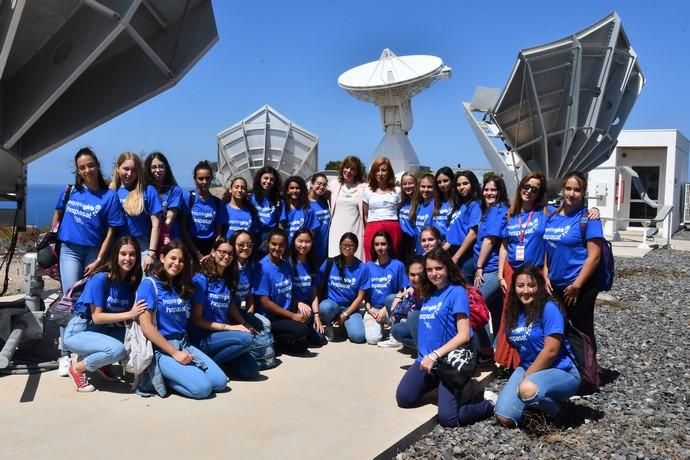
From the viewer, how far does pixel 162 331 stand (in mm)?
4781

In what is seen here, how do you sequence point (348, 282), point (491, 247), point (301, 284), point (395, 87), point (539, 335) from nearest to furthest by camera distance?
point (539, 335), point (491, 247), point (301, 284), point (348, 282), point (395, 87)

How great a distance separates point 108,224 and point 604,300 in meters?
8.17

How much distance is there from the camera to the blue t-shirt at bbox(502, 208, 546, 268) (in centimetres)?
523

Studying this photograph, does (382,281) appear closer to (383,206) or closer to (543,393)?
(383,206)

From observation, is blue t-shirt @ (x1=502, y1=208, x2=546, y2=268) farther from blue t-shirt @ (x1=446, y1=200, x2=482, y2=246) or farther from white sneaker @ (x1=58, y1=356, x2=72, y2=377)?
white sneaker @ (x1=58, y1=356, x2=72, y2=377)

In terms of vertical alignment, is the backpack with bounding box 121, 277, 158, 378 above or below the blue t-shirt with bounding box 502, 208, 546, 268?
below

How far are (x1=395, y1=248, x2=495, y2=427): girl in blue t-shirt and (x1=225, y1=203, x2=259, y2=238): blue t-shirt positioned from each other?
7.83 ft

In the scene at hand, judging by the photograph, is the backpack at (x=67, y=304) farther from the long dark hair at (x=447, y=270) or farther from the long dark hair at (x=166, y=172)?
the long dark hair at (x=447, y=270)

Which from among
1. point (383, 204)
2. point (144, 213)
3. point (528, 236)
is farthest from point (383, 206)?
point (144, 213)

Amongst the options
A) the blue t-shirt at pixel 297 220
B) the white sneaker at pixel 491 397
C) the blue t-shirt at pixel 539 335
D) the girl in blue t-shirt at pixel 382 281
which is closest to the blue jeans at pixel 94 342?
the blue t-shirt at pixel 297 220

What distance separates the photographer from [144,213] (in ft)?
18.0

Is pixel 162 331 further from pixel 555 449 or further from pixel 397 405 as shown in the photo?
pixel 555 449

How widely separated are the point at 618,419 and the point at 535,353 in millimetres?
846

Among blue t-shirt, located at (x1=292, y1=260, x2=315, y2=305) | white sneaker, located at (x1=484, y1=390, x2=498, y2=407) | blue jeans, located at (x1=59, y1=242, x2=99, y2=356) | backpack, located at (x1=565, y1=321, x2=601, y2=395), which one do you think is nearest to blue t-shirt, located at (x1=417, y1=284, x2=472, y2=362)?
white sneaker, located at (x1=484, y1=390, x2=498, y2=407)
